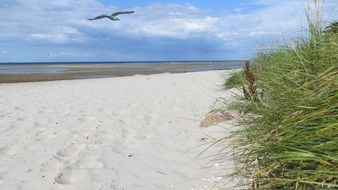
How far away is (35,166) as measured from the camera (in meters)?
3.76

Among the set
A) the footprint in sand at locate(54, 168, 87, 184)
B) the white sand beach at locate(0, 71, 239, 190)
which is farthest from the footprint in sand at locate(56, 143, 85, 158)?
the footprint in sand at locate(54, 168, 87, 184)

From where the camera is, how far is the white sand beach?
3242 millimetres

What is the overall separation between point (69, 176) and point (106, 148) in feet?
3.16

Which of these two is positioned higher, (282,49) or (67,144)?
(282,49)

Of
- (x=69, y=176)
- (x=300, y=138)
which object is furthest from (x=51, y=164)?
(x=300, y=138)

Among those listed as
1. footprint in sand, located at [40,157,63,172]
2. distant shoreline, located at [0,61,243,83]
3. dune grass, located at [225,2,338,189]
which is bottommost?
distant shoreline, located at [0,61,243,83]

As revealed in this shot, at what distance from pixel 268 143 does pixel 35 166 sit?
91.4 inches

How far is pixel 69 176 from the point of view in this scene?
3.40 m

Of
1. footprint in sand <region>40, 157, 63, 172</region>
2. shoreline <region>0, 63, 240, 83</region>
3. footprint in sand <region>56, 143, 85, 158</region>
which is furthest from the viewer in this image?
shoreline <region>0, 63, 240, 83</region>

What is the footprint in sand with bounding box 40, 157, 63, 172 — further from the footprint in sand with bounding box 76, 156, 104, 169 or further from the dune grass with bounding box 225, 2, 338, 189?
the dune grass with bounding box 225, 2, 338, 189

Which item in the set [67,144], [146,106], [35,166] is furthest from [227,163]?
[146,106]

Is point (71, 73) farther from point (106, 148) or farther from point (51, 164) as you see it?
point (51, 164)

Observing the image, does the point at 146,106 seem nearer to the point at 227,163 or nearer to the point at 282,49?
the point at 282,49

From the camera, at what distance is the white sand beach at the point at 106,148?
3242 mm
